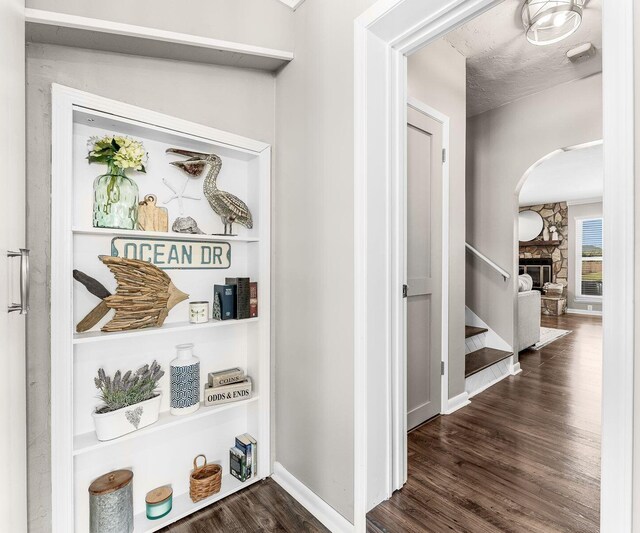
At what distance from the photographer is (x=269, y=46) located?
1714 millimetres

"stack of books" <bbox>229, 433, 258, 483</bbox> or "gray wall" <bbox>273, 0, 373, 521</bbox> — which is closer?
"gray wall" <bbox>273, 0, 373, 521</bbox>

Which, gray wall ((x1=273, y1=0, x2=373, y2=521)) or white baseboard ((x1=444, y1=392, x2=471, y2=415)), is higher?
gray wall ((x1=273, y1=0, x2=373, y2=521))

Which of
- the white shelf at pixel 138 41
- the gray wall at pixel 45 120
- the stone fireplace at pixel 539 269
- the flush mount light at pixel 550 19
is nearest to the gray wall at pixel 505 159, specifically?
the flush mount light at pixel 550 19

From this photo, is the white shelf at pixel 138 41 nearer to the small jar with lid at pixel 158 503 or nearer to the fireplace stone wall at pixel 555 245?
the small jar with lid at pixel 158 503

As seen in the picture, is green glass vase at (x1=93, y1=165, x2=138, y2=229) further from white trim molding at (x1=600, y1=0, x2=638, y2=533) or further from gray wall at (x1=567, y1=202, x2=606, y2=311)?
gray wall at (x1=567, y1=202, x2=606, y2=311)

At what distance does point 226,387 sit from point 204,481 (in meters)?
0.44

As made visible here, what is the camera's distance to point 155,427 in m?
1.51

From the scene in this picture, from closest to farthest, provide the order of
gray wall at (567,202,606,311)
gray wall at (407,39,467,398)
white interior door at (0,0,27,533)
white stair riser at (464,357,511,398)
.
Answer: white interior door at (0,0,27,533)
gray wall at (407,39,467,398)
white stair riser at (464,357,511,398)
gray wall at (567,202,606,311)

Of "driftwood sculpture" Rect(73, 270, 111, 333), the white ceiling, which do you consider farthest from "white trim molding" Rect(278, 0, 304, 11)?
the white ceiling

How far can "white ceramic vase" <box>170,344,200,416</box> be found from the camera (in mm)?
1631

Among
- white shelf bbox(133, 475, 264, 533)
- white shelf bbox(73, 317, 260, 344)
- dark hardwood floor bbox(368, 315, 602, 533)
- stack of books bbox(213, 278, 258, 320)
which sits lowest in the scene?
white shelf bbox(133, 475, 264, 533)

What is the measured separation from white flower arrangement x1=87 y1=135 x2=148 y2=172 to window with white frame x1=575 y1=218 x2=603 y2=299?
903 centimetres

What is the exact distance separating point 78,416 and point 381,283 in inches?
56.2

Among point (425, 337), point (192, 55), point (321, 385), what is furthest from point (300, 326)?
point (192, 55)
